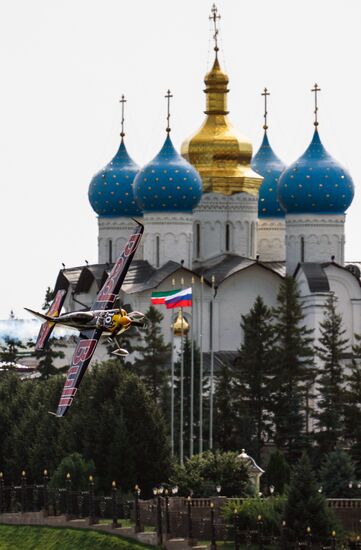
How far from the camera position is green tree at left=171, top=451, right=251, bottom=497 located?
72750 millimetres

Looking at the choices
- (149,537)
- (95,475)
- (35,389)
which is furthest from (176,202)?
(149,537)

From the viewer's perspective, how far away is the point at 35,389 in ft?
283

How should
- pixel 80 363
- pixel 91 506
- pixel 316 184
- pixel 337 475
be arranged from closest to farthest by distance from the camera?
pixel 80 363
pixel 91 506
pixel 337 475
pixel 316 184

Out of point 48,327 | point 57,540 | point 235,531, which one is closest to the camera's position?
point 235,531

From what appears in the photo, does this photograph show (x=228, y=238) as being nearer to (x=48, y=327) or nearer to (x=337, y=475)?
(x=337, y=475)

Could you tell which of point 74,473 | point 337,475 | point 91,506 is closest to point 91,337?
point 91,506

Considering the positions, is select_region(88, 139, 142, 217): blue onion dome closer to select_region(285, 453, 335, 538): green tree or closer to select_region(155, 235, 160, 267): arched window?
select_region(155, 235, 160, 267): arched window

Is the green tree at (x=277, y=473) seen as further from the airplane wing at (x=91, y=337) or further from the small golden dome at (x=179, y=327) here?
the small golden dome at (x=179, y=327)

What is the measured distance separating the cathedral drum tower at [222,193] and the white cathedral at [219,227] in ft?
0.11

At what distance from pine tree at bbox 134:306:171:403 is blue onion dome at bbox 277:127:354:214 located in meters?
6.81

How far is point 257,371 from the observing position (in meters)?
89.4

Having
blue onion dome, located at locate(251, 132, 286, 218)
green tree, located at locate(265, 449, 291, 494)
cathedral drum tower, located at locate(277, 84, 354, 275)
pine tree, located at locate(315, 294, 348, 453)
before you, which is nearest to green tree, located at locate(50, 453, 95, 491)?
green tree, located at locate(265, 449, 291, 494)

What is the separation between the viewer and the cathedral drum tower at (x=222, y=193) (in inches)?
3873

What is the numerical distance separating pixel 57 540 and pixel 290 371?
60.7 ft
